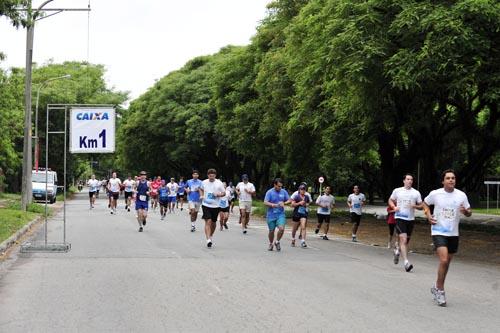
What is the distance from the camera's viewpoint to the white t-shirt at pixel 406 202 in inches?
506

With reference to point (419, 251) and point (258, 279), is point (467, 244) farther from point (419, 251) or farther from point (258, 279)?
point (258, 279)

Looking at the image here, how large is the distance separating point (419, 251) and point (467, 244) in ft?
10.4

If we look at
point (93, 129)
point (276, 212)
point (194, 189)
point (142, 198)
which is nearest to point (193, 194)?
point (194, 189)

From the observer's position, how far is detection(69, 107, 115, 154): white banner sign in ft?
44.6

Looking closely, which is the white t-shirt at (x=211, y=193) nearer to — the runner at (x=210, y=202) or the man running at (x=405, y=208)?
the runner at (x=210, y=202)

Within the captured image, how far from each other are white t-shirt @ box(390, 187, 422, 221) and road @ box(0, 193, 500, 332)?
42.8 inches

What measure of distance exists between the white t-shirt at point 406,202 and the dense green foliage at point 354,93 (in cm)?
279

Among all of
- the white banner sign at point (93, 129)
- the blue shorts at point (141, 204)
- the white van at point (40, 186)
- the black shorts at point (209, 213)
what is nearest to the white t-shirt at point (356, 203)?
the black shorts at point (209, 213)

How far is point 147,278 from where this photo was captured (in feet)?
34.5

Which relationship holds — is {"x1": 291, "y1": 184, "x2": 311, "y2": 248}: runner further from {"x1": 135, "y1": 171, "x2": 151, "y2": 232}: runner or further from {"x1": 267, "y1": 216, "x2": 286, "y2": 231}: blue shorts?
{"x1": 135, "y1": 171, "x2": 151, "y2": 232}: runner

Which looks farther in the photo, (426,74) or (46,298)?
(426,74)

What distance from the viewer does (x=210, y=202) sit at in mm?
Answer: 15727

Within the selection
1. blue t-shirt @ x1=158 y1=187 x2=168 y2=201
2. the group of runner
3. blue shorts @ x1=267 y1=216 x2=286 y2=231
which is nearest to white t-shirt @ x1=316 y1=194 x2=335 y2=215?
the group of runner

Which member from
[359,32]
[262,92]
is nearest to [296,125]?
[262,92]
